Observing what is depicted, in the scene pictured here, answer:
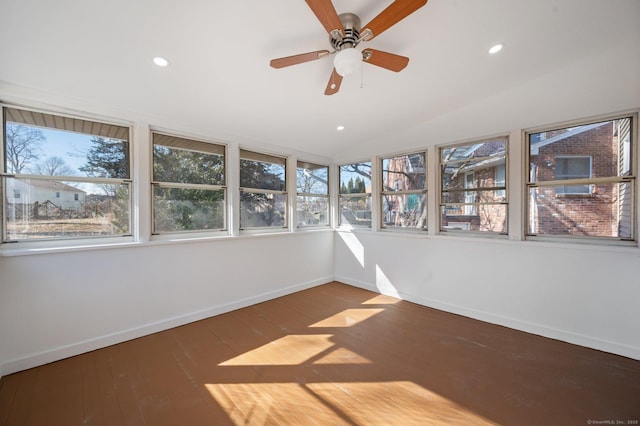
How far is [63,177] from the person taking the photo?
2.49m

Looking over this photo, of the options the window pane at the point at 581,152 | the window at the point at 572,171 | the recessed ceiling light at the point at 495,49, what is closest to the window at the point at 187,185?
the recessed ceiling light at the point at 495,49

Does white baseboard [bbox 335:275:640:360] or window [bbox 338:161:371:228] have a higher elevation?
window [bbox 338:161:371:228]

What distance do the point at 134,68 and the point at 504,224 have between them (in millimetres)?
4222

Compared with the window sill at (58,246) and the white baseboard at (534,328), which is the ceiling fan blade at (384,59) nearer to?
the window sill at (58,246)

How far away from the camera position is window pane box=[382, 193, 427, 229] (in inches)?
153

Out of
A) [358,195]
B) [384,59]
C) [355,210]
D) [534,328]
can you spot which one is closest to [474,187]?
[534,328]

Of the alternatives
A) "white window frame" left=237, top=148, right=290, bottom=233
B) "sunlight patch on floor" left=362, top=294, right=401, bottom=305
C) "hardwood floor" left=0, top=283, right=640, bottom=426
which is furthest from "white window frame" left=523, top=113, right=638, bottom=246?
"white window frame" left=237, top=148, right=290, bottom=233

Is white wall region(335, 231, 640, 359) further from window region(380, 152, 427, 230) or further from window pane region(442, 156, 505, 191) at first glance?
window pane region(442, 156, 505, 191)

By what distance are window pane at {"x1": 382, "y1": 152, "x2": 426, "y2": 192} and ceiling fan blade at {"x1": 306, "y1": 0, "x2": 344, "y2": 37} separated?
2.59m

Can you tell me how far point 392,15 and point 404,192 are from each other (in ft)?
9.23

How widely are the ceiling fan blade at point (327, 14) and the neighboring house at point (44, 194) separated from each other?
2.79 m

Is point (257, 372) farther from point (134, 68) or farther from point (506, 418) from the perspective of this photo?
point (134, 68)

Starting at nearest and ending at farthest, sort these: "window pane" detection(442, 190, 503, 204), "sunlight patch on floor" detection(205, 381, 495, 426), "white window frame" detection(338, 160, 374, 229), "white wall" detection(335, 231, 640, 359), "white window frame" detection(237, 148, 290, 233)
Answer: "sunlight patch on floor" detection(205, 381, 495, 426) < "white wall" detection(335, 231, 640, 359) < "window pane" detection(442, 190, 503, 204) < "white window frame" detection(237, 148, 290, 233) < "white window frame" detection(338, 160, 374, 229)

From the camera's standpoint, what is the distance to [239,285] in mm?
3635
